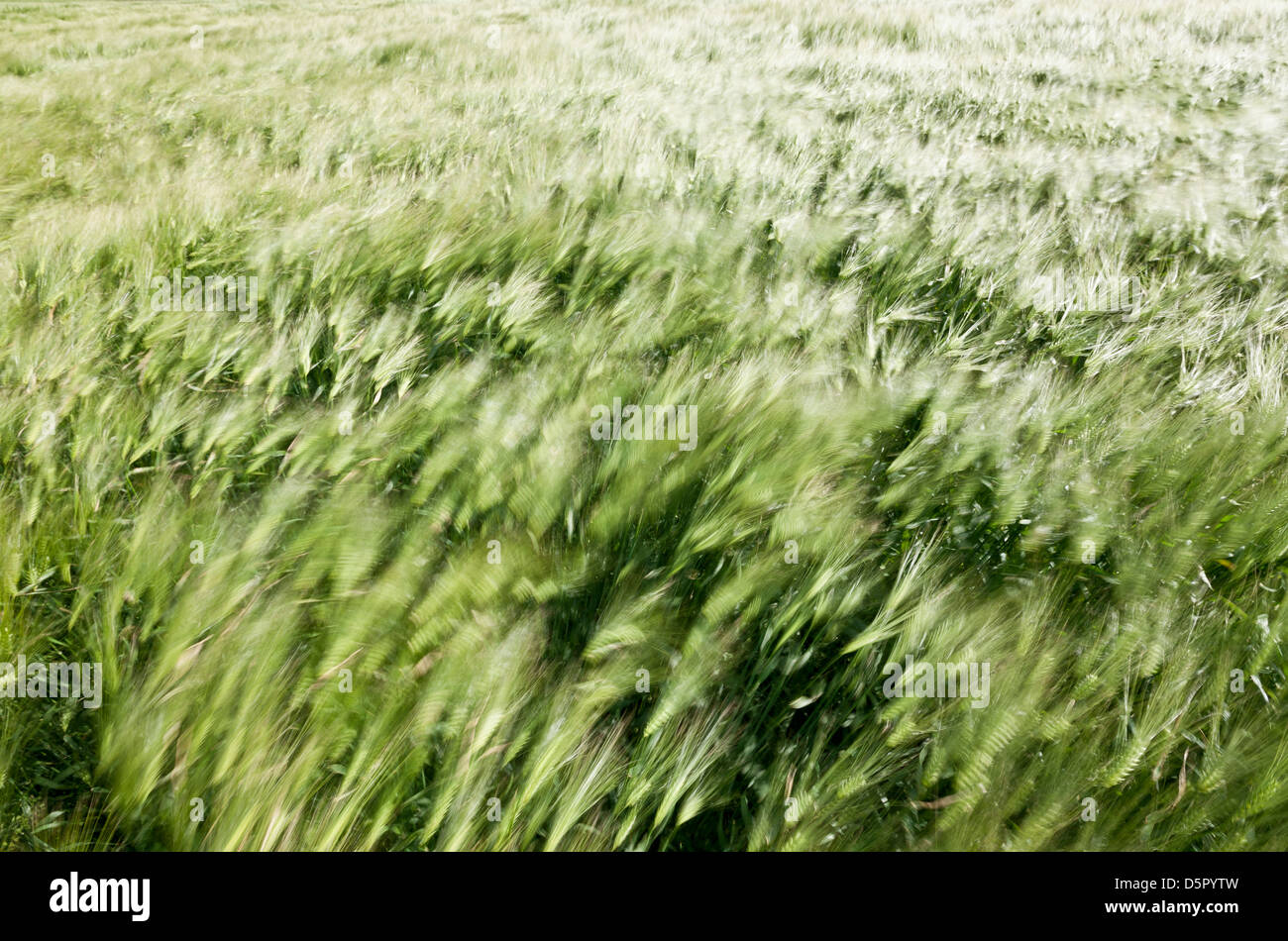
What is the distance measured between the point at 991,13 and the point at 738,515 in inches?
317

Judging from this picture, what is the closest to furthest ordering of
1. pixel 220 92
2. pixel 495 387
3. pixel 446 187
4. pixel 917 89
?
pixel 495 387 < pixel 446 187 < pixel 917 89 < pixel 220 92

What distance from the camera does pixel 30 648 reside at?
1.03 meters

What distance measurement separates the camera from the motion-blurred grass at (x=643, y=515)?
906mm

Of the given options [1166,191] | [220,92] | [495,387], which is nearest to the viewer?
[495,387]

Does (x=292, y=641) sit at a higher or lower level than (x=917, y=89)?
lower

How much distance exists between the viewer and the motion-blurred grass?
2.97 feet

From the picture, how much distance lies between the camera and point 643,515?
3.90 feet

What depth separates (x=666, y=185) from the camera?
8.31ft

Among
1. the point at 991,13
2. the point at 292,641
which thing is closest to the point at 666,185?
the point at 292,641

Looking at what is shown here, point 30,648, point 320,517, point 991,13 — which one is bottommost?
point 30,648
